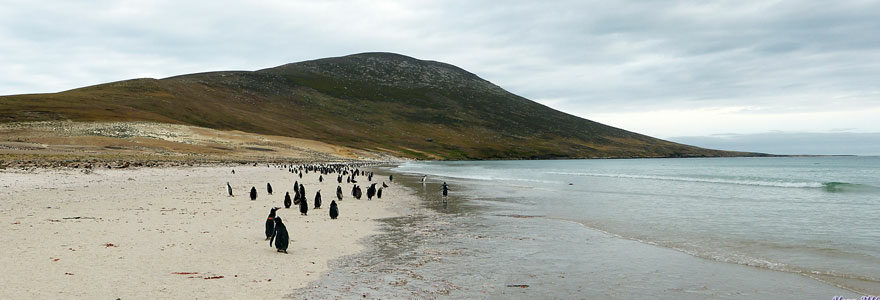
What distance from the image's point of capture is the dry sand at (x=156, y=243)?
8.16 meters

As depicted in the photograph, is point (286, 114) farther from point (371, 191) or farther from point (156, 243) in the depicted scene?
point (156, 243)

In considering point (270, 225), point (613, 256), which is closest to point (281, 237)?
point (270, 225)

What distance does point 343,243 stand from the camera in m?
13.2

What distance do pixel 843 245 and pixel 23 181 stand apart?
32486 mm

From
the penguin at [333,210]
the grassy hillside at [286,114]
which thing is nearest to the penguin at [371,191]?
the penguin at [333,210]

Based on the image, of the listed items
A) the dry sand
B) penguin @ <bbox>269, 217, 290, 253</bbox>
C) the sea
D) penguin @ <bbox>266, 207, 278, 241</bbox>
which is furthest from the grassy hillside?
penguin @ <bbox>269, 217, 290, 253</bbox>

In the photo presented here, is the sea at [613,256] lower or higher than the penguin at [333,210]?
lower

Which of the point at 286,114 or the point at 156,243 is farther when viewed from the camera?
the point at 286,114

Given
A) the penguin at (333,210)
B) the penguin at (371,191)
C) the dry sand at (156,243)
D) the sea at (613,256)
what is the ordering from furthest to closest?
the penguin at (371,191), the penguin at (333,210), the sea at (613,256), the dry sand at (156,243)

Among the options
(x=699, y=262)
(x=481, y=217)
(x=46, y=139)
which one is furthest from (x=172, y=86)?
(x=699, y=262)

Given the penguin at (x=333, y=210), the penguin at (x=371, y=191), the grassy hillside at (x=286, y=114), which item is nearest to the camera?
the penguin at (x=333, y=210)

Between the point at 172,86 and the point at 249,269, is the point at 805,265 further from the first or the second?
the point at 172,86

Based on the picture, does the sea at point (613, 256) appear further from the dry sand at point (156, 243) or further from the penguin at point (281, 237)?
the penguin at point (281, 237)

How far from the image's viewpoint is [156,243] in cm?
1162
